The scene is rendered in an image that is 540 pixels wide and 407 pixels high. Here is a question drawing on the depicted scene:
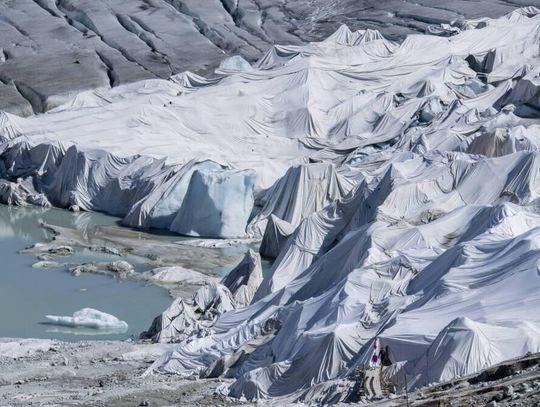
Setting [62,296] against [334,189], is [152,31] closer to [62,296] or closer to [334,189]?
[334,189]

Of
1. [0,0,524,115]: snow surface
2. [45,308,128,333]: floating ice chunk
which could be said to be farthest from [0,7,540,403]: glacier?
[0,0,524,115]: snow surface

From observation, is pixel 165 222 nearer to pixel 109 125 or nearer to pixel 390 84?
pixel 109 125

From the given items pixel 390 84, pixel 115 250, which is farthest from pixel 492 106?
pixel 115 250

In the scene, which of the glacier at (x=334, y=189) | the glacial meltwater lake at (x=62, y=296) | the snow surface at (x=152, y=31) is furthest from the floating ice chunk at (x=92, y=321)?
the snow surface at (x=152, y=31)

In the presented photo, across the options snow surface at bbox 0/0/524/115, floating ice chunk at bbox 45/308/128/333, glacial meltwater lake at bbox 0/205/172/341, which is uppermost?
floating ice chunk at bbox 45/308/128/333

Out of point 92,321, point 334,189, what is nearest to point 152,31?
point 334,189

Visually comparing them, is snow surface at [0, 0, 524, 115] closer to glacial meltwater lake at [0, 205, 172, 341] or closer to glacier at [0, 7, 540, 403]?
glacier at [0, 7, 540, 403]

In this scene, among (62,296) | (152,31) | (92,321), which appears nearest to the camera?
(92,321)
